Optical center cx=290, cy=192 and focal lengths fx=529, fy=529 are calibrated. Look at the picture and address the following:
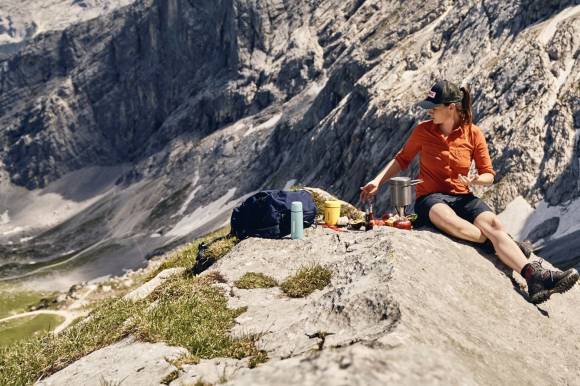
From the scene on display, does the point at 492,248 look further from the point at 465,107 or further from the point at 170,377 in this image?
the point at 170,377

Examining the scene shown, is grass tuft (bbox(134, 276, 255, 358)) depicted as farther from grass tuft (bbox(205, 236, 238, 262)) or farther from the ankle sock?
the ankle sock

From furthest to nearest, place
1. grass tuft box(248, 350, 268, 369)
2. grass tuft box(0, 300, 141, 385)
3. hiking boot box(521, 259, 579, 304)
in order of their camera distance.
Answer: hiking boot box(521, 259, 579, 304), grass tuft box(0, 300, 141, 385), grass tuft box(248, 350, 268, 369)

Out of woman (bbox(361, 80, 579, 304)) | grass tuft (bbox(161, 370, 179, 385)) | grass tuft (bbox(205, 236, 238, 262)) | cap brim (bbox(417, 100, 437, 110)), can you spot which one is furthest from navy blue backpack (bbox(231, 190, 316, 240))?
grass tuft (bbox(161, 370, 179, 385))

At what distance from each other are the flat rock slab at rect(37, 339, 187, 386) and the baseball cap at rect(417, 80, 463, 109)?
268 inches

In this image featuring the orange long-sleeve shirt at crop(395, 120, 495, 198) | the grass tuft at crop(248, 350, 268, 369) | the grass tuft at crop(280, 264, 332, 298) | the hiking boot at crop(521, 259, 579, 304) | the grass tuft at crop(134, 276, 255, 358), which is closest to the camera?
the grass tuft at crop(248, 350, 268, 369)

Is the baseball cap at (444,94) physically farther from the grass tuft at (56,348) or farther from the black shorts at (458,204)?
the grass tuft at (56,348)

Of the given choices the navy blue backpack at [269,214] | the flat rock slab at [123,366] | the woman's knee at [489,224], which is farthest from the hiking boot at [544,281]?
the flat rock slab at [123,366]

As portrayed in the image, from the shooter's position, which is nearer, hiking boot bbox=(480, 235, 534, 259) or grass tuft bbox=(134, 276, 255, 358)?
grass tuft bbox=(134, 276, 255, 358)

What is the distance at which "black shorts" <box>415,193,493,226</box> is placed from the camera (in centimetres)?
1059

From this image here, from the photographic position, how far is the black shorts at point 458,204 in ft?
34.8

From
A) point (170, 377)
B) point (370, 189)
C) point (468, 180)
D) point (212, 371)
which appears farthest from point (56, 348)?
point (468, 180)

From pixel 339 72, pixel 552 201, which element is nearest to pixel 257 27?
pixel 339 72

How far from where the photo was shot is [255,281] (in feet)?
34.4

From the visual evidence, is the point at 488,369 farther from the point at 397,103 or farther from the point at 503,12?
the point at 503,12
